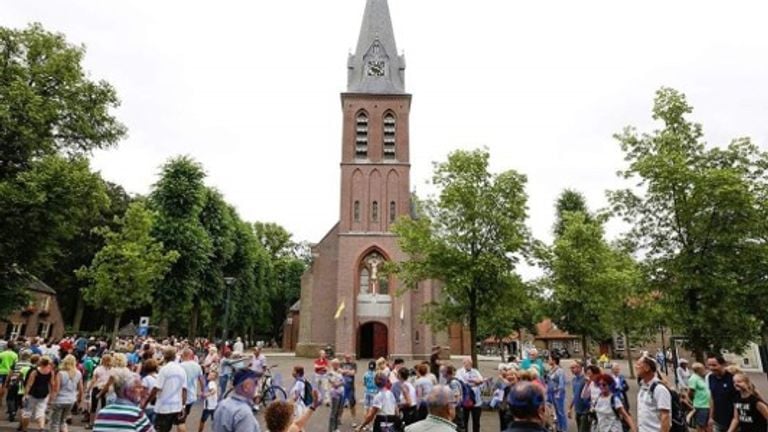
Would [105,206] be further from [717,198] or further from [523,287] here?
[717,198]

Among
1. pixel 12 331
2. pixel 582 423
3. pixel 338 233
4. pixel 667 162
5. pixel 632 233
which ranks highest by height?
pixel 338 233

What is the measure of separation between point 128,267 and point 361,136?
19.5 meters

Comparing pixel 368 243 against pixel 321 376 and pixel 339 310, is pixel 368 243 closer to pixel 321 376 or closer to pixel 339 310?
pixel 339 310

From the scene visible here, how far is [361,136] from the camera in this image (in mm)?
39469

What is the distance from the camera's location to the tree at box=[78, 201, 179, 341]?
26.1m

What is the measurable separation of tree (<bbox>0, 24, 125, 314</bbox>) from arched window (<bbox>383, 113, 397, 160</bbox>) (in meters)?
21.5

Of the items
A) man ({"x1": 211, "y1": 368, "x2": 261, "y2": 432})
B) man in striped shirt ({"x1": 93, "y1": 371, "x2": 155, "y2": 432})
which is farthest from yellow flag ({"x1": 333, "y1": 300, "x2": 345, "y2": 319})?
man ({"x1": 211, "y1": 368, "x2": 261, "y2": 432})

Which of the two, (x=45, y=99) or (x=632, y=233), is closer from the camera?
(x=632, y=233)

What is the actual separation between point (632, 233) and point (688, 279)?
89.0 inches

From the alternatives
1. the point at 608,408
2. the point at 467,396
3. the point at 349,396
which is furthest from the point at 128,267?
the point at 608,408

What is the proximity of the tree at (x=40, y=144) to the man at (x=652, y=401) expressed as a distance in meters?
17.6

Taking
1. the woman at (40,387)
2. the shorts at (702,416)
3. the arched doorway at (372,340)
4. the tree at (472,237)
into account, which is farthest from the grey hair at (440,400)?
the arched doorway at (372,340)

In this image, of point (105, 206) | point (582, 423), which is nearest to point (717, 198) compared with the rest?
point (582, 423)

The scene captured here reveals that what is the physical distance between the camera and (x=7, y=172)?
58.9 feet
